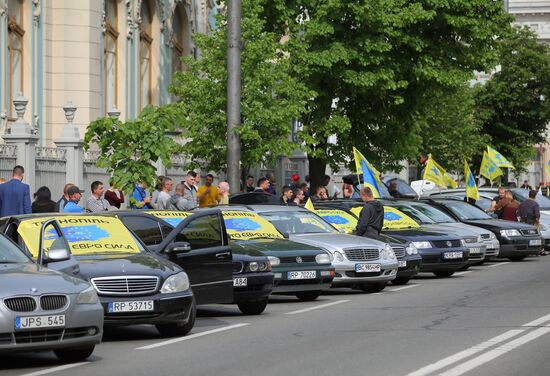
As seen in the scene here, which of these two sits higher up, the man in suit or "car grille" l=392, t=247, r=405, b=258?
the man in suit

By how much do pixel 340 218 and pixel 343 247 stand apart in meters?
4.17

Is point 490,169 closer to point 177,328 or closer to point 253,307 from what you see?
point 253,307

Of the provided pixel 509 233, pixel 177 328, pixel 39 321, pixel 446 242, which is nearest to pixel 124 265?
pixel 177 328

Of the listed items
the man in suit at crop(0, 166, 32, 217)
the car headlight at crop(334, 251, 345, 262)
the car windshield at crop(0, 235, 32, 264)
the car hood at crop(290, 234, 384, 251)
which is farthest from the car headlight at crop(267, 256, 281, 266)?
the car windshield at crop(0, 235, 32, 264)

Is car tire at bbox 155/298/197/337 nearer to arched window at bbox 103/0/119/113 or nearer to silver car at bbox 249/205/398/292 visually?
silver car at bbox 249/205/398/292

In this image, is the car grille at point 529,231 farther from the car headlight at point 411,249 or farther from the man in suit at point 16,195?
the man in suit at point 16,195

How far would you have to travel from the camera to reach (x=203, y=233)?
18.7 m

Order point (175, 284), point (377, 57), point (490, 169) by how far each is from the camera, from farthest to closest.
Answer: point (490, 169) < point (377, 57) < point (175, 284)

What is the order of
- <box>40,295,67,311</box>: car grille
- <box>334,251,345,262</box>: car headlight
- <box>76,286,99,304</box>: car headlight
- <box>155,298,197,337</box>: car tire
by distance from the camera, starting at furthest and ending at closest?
<box>334,251,345,262</box>: car headlight → <box>155,298,197,337</box>: car tire → <box>76,286,99,304</box>: car headlight → <box>40,295,67,311</box>: car grille

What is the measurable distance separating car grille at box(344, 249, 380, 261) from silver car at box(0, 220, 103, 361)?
9979 millimetres

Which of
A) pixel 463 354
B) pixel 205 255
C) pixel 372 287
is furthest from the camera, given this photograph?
pixel 372 287

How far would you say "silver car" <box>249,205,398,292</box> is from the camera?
78.2 ft

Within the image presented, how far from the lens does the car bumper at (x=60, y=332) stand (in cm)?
1322

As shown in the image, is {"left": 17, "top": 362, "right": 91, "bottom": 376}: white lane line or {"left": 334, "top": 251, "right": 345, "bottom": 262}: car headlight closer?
{"left": 17, "top": 362, "right": 91, "bottom": 376}: white lane line
